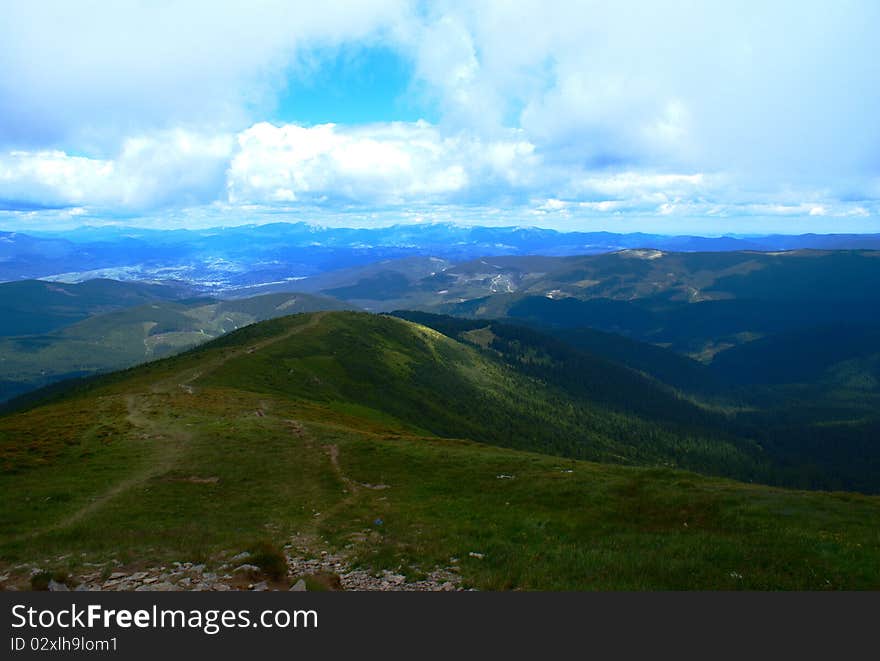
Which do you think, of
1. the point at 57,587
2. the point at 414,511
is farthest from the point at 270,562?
the point at 414,511

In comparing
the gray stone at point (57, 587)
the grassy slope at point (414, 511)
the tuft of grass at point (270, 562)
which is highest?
the gray stone at point (57, 587)

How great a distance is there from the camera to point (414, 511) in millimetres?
32969

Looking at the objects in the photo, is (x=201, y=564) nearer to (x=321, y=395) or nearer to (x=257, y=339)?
(x=321, y=395)

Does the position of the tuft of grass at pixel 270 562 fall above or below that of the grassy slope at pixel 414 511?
above

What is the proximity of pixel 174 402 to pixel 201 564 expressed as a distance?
203ft

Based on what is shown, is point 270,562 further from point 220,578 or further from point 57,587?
point 57,587

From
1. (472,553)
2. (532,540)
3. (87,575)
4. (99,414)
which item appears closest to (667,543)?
(532,540)

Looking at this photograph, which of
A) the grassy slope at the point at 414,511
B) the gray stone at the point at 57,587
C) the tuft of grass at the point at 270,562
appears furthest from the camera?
the grassy slope at the point at 414,511

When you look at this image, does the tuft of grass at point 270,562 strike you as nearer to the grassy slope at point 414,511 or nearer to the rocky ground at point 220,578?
the rocky ground at point 220,578

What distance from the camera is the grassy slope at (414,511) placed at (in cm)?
2022

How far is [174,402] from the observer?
2970 inches

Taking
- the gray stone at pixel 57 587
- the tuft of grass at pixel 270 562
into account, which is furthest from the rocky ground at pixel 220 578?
the tuft of grass at pixel 270 562

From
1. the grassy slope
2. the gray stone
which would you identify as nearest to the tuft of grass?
the grassy slope

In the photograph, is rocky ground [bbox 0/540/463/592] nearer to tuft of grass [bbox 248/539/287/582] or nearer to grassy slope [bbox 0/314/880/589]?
tuft of grass [bbox 248/539/287/582]
